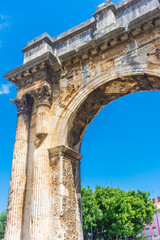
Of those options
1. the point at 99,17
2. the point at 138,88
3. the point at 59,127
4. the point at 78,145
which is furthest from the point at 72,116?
the point at 99,17

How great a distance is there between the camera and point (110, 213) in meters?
19.9

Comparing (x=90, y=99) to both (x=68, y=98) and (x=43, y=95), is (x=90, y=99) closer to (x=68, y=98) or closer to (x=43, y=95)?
(x=68, y=98)

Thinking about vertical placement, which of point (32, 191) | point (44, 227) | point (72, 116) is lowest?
point (44, 227)

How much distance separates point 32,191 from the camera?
19.3 feet

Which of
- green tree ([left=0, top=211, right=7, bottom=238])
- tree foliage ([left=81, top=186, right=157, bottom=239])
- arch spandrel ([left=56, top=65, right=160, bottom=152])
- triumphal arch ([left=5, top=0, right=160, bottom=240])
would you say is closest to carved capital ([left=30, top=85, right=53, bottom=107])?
triumphal arch ([left=5, top=0, right=160, bottom=240])

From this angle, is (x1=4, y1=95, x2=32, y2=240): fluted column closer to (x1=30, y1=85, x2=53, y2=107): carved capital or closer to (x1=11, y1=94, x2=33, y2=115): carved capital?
(x1=11, y1=94, x2=33, y2=115): carved capital

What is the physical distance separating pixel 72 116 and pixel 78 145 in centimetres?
97

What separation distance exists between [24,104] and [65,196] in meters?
3.02

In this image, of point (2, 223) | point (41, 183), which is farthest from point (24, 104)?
point (2, 223)

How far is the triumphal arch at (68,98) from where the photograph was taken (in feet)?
18.9

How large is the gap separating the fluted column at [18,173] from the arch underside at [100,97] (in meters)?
1.32

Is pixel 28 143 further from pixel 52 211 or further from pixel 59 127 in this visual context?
pixel 52 211

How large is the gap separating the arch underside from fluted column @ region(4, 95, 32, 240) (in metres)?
1.32

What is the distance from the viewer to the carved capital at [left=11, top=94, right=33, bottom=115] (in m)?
7.21
